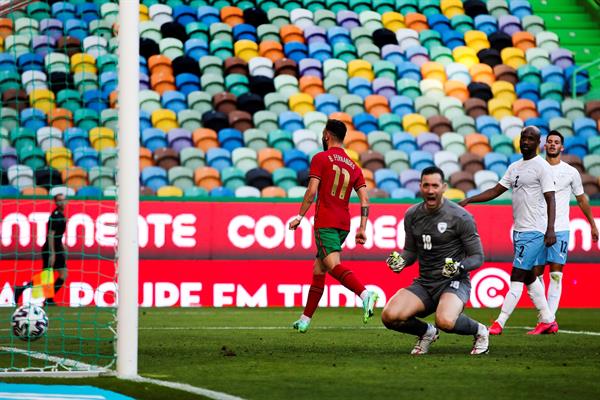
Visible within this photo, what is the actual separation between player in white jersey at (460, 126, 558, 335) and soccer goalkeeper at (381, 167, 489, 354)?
2.05 m

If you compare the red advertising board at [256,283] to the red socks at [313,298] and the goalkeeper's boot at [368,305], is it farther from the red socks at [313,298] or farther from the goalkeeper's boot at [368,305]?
the goalkeeper's boot at [368,305]

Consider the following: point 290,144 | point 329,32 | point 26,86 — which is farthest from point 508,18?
point 26,86

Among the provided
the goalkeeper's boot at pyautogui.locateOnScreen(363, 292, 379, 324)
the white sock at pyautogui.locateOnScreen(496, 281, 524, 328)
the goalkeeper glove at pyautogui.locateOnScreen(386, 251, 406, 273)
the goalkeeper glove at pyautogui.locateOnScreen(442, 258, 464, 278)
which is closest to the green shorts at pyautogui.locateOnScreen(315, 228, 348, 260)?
the goalkeeper's boot at pyautogui.locateOnScreen(363, 292, 379, 324)

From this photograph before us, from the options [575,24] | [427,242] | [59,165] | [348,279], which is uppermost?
[575,24]

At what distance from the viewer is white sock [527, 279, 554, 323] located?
10.9 meters

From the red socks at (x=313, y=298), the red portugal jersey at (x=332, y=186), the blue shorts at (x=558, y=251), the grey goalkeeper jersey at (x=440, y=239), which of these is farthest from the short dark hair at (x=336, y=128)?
the blue shorts at (x=558, y=251)

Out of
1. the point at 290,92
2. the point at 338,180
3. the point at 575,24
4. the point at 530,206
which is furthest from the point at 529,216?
the point at 575,24

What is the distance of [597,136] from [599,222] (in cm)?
336

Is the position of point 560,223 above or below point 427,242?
above

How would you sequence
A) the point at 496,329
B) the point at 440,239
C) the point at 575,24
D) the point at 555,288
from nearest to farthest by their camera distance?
the point at 440,239
the point at 496,329
the point at 555,288
the point at 575,24

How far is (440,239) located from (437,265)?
10.0 inches

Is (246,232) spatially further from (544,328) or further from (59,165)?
(544,328)

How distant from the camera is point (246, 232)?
56.6 feet

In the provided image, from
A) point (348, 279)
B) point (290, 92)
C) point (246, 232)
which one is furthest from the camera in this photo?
point (290, 92)
